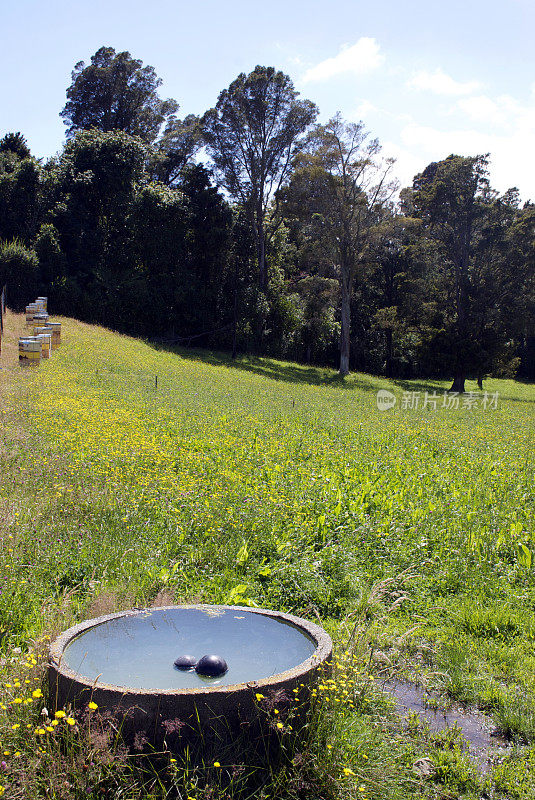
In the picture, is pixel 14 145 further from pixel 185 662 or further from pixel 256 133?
pixel 185 662

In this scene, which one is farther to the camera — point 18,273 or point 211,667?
point 18,273

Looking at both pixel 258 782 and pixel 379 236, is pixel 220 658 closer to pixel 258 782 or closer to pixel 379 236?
pixel 258 782

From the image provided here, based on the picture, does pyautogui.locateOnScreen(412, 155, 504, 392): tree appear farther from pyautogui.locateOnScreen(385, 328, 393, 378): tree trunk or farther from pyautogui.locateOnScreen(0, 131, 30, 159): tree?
pyautogui.locateOnScreen(0, 131, 30, 159): tree

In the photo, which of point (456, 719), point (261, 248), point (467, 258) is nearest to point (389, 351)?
point (467, 258)

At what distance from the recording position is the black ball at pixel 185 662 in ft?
11.6

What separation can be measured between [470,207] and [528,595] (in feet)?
122

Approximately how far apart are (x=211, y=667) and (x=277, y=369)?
33.2m

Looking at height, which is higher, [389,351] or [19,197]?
[19,197]

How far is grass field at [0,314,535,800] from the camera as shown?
3289 millimetres

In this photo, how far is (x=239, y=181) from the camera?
41.2 m

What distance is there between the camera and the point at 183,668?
11.7ft

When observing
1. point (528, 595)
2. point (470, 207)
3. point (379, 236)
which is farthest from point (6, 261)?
point (528, 595)

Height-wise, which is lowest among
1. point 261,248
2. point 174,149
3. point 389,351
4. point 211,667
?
point 211,667

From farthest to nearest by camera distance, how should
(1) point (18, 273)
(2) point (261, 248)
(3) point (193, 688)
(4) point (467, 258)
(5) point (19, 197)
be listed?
1. (2) point (261, 248)
2. (4) point (467, 258)
3. (5) point (19, 197)
4. (1) point (18, 273)
5. (3) point (193, 688)
